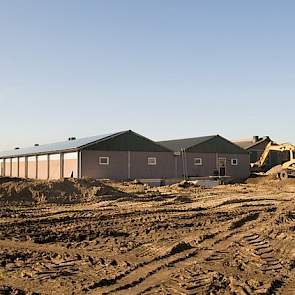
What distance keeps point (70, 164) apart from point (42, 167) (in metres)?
5.81

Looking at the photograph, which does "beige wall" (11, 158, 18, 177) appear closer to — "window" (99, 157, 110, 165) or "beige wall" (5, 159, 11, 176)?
"beige wall" (5, 159, 11, 176)

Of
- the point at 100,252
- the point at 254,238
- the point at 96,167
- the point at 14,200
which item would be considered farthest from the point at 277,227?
the point at 96,167

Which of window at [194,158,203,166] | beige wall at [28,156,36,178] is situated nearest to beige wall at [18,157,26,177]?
beige wall at [28,156,36,178]

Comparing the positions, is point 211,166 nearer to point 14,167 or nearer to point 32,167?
point 32,167

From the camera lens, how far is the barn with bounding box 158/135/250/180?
133ft

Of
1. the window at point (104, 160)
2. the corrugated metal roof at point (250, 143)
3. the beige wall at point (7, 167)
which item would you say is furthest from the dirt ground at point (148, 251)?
the corrugated metal roof at point (250, 143)

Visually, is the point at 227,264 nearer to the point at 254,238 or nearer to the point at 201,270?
the point at 201,270

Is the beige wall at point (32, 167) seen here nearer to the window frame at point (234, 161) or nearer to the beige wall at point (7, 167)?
the beige wall at point (7, 167)

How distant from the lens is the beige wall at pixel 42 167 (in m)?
39.5

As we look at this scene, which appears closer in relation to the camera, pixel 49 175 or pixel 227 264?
pixel 227 264

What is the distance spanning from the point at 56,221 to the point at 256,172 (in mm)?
35162

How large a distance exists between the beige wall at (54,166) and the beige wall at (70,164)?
1.00 m

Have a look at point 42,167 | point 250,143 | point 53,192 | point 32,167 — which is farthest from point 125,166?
point 250,143

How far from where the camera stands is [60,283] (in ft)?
22.2
